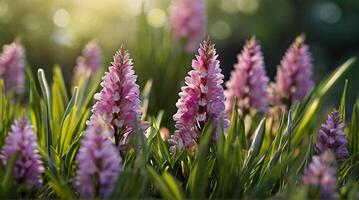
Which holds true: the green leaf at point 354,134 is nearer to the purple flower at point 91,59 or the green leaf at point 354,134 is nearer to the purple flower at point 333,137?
the purple flower at point 333,137

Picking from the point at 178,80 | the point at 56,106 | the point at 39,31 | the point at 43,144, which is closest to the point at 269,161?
the point at 43,144

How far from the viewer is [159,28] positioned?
800 cm

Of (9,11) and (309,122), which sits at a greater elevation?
(9,11)

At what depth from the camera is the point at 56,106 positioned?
314 centimetres

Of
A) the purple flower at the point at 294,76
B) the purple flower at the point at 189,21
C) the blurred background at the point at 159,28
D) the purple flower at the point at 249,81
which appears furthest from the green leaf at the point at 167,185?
the purple flower at the point at 189,21

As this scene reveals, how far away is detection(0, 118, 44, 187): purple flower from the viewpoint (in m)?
1.98

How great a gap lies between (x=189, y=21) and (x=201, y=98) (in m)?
2.71

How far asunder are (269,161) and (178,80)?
239 cm

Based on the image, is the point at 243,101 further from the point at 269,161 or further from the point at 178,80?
the point at 178,80

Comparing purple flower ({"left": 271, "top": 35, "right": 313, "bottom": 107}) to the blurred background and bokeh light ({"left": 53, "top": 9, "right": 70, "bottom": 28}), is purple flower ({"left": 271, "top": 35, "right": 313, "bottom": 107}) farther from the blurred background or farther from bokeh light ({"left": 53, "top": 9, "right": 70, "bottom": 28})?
bokeh light ({"left": 53, "top": 9, "right": 70, "bottom": 28})

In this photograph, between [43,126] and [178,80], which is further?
[178,80]

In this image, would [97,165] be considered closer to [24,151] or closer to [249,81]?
[24,151]

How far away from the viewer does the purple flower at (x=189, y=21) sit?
495 centimetres

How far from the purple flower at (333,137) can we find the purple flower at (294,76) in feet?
3.49
